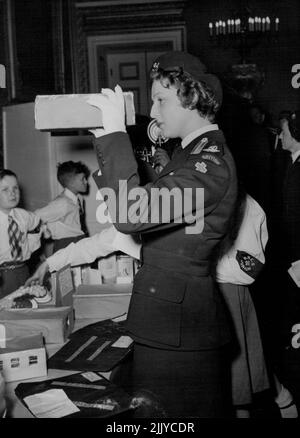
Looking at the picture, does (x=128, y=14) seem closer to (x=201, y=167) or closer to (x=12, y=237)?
(x=12, y=237)

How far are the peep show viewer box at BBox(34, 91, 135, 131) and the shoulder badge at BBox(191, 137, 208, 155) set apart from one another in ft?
0.54

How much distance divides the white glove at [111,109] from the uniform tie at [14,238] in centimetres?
194

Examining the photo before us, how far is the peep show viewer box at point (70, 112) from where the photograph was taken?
1.23 metres

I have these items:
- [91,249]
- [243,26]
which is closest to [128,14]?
[243,26]

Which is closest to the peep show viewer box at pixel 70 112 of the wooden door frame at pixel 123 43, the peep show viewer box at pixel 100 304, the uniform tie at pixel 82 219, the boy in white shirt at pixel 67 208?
the peep show viewer box at pixel 100 304

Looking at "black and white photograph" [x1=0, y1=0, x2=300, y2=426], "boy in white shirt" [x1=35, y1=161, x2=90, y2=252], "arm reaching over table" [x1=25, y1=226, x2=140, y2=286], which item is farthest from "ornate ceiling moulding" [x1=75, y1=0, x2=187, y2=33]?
"arm reaching over table" [x1=25, y1=226, x2=140, y2=286]

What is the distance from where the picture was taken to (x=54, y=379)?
1.29 metres

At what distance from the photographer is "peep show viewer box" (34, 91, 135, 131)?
123 cm

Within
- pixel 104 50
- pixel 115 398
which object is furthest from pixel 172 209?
pixel 104 50

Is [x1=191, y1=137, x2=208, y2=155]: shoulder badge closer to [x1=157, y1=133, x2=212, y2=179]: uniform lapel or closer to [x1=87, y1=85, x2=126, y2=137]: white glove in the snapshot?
[x1=157, y1=133, x2=212, y2=179]: uniform lapel

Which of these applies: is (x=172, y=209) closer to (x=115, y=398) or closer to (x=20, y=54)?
(x=115, y=398)

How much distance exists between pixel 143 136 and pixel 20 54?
6.93 feet

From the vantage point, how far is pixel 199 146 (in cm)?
124

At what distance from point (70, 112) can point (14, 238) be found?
6.20 feet
